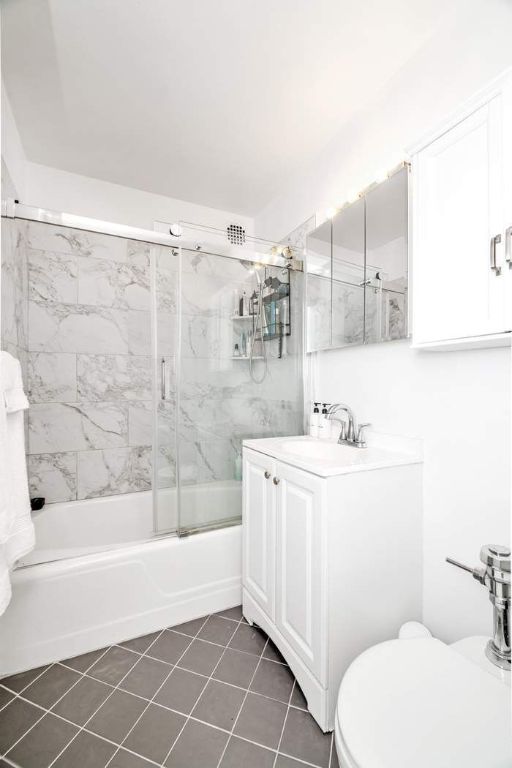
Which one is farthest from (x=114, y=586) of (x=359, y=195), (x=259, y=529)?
(x=359, y=195)

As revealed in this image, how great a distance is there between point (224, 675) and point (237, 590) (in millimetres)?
465

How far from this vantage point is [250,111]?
175cm

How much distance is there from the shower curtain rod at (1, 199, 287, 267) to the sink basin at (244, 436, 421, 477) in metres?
1.04

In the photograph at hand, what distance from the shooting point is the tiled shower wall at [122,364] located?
1.80 meters

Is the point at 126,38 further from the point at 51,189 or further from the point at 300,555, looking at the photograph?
the point at 300,555

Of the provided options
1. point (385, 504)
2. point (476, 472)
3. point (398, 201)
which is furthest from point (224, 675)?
point (398, 201)

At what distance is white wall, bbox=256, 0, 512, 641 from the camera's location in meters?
1.14

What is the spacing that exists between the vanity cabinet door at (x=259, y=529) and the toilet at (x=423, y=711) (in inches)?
24.4

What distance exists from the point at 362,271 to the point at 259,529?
130 centimetres

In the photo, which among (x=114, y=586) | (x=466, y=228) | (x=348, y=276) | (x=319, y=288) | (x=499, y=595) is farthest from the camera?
(x=319, y=288)

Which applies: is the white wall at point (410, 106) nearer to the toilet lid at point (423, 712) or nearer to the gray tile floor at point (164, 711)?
the toilet lid at point (423, 712)

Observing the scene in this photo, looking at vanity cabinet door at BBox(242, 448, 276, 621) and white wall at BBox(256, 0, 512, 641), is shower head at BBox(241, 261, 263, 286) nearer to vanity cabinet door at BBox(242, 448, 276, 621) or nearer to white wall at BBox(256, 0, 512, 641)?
white wall at BBox(256, 0, 512, 641)

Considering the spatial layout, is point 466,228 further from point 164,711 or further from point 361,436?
point 164,711

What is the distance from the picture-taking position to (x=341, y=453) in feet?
5.37
